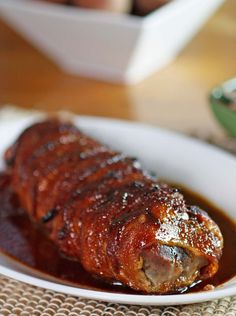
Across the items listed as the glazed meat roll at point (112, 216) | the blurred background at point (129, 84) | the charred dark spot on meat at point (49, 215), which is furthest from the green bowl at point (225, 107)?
the charred dark spot on meat at point (49, 215)

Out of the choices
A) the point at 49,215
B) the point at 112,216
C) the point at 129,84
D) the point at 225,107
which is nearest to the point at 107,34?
the point at 129,84

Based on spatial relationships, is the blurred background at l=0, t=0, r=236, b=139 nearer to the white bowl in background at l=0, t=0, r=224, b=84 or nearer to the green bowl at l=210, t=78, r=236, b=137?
the white bowl in background at l=0, t=0, r=224, b=84

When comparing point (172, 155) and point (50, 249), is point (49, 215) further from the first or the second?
point (172, 155)

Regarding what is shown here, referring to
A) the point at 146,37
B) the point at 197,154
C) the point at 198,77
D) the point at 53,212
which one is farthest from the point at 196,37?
the point at 53,212

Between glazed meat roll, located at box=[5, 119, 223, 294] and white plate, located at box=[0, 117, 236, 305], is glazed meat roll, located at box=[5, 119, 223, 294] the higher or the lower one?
the lower one

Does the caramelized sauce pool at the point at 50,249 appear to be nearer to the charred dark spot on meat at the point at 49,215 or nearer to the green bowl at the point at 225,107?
the charred dark spot on meat at the point at 49,215

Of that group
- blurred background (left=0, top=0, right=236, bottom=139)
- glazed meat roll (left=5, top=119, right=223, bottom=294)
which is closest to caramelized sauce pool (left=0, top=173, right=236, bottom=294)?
glazed meat roll (left=5, top=119, right=223, bottom=294)

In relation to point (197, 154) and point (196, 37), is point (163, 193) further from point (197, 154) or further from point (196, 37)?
point (196, 37)
